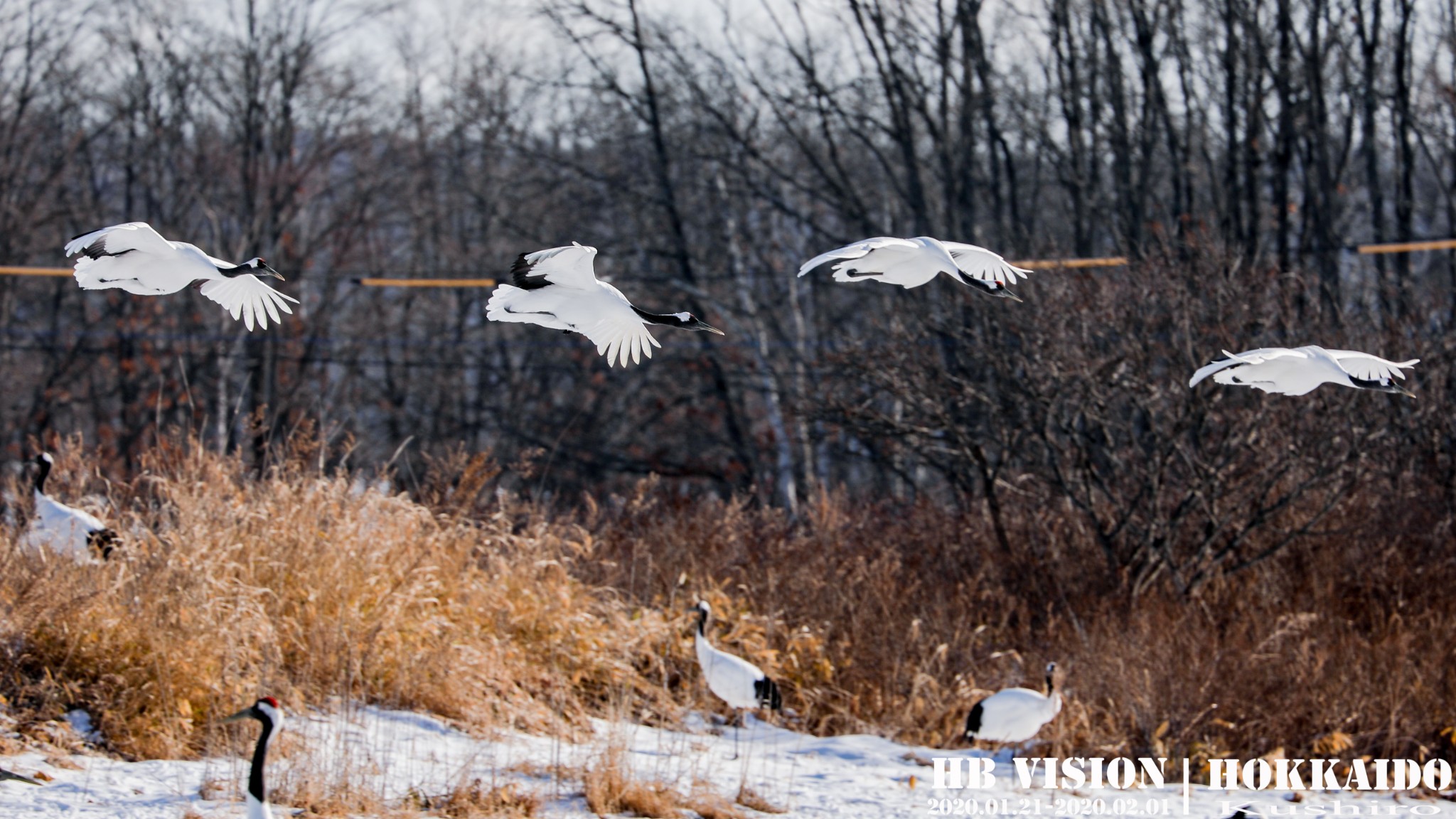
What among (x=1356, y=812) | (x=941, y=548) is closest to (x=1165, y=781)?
(x=1356, y=812)

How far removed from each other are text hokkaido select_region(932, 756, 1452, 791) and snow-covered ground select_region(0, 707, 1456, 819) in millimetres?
95

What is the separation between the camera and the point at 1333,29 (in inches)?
710

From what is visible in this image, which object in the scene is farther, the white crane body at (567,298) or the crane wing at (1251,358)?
the white crane body at (567,298)

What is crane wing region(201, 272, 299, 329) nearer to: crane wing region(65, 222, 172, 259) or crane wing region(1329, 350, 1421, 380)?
crane wing region(65, 222, 172, 259)

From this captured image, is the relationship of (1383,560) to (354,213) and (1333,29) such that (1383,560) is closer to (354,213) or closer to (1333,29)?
(1333,29)

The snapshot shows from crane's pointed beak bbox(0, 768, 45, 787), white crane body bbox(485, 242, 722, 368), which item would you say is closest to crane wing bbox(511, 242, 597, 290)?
white crane body bbox(485, 242, 722, 368)

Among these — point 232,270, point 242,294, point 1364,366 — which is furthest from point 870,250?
point 242,294

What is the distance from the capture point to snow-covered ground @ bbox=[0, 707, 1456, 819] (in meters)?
5.46

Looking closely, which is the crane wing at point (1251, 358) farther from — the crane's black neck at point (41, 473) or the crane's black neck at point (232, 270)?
the crane's black neck at point (41, 473)

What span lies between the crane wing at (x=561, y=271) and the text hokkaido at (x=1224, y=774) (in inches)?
161

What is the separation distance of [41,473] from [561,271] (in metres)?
4.85

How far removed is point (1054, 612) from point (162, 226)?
19.3 m

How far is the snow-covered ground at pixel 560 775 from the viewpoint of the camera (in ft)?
17.9

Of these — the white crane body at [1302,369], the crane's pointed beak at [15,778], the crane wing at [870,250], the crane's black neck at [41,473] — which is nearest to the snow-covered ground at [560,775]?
the crane's pointed beak at [15,778]
